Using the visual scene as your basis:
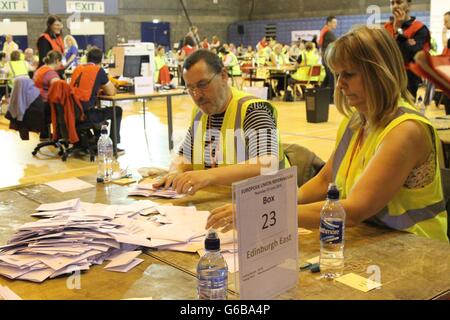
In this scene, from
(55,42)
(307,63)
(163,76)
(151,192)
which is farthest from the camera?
(163,76)

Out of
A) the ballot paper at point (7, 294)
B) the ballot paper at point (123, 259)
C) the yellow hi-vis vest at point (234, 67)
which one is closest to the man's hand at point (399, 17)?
the ballot paper at point (123, 259)

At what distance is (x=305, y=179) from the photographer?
2.84 meters

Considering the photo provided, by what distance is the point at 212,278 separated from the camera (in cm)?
137

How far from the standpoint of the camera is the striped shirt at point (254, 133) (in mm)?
2676

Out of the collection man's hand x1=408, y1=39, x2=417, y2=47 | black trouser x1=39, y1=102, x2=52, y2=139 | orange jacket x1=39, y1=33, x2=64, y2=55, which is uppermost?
orange jacket x1=39, y1=33, x2=64, y2=55

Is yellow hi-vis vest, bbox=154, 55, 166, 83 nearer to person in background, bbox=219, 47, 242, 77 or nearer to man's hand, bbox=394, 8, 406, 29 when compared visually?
person in background, bbox=219, 47, 242, 77

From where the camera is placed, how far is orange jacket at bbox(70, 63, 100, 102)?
692 centimetres

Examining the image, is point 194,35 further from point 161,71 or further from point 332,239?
point 332,239

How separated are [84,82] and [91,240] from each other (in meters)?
5.52

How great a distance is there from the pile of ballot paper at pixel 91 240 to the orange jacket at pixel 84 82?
5.04 meters

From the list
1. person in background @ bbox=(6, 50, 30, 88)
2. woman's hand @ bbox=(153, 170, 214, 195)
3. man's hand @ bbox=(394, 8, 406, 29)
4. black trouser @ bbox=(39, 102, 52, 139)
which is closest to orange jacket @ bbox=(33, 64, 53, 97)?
black trouser @ bbox=(39, 102, 52, 139)

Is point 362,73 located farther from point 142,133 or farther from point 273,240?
point 142,133

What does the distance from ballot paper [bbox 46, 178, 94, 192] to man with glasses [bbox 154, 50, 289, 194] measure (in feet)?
1.18

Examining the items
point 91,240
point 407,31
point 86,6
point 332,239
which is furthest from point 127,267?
point 86,6
